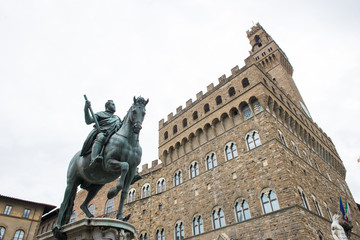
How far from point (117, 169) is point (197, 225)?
1478 centimetres

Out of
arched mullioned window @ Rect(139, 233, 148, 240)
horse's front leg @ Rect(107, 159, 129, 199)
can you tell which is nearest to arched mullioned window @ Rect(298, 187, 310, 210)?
arched mullioned window @ Rect(139, 233, 148, 240)

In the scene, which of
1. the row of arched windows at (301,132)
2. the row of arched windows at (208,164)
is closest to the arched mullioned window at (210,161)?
the row of arched windows at (208,164)

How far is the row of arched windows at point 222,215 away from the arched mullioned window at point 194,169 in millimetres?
3207

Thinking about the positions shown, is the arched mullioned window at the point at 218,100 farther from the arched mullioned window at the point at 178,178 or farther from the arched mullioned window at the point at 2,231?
the arched mullioned window at the point at 2,231

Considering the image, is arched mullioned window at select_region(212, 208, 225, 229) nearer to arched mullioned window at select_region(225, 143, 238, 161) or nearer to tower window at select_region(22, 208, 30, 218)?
arched mullioned window at select_region(225, 143, 238, 161)

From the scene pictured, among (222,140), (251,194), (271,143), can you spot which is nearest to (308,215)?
(251,194)

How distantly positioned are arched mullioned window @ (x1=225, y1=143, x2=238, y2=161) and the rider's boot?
14.3m

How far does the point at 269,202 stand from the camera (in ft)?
47.3

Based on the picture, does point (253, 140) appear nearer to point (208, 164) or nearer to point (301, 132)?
point (208, 164)

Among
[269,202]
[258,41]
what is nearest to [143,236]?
[269,202]

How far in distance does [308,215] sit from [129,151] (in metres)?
13.0

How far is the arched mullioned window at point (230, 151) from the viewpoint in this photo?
58.9 ft

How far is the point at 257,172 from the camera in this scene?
15.8 metres

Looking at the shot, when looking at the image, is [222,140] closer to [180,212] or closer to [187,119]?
[187,119]
